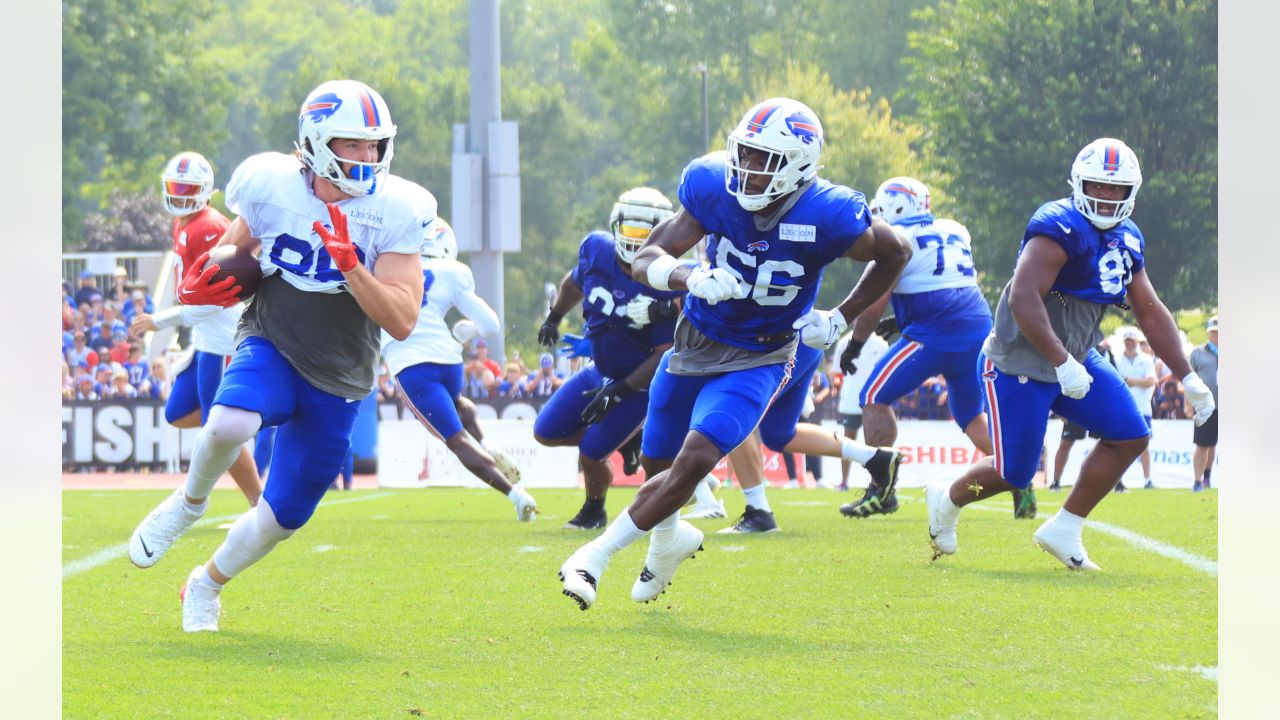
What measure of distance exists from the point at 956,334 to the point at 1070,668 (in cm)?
470

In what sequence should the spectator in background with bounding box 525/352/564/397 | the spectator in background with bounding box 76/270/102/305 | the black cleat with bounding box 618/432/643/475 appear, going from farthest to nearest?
the spectator in background with bounding box 76/270/102/305 < the spectator in background with bounding box 525/352/564/397 < the black cleat with bounding box 618/432/643/475

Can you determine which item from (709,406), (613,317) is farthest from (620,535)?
(613,317)

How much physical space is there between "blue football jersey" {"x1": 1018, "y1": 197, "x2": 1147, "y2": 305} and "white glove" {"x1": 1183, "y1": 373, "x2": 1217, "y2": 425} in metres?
0.45

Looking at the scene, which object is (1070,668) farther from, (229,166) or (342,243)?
(229,166)

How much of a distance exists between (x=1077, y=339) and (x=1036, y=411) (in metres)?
0.34

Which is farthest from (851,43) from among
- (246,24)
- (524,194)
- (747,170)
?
(747,170)

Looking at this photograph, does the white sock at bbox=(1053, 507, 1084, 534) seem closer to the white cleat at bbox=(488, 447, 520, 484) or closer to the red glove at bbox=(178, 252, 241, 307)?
the red glove at bbox=(178, 252, 241, 307)

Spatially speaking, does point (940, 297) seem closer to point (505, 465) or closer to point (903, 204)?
point (903, 204)

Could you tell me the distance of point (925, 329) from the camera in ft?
29.9

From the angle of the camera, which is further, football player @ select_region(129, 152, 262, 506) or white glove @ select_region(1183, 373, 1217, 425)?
football player @ select_region(129, 152, 262, 506)

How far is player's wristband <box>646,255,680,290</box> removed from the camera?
5203mm

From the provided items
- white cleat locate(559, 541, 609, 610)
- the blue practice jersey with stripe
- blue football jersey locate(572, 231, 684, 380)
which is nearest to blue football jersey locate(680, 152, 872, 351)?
white cleat locate(559, 541, 609, 610)

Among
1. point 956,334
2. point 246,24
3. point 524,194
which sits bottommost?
point 956,334
